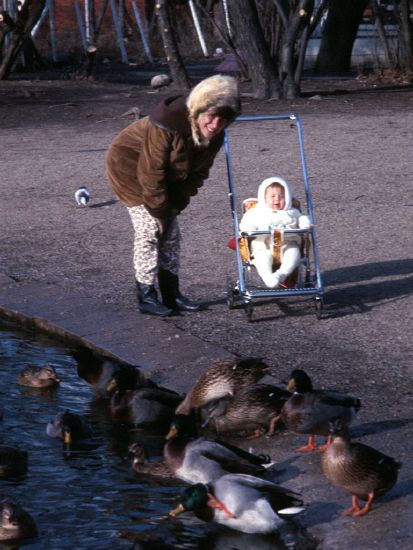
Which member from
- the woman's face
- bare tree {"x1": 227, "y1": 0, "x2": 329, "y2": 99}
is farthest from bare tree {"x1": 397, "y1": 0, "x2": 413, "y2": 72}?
the woman's face

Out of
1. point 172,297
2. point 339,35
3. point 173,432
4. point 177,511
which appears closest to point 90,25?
point 339,35

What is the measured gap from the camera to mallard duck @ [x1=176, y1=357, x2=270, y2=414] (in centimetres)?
635

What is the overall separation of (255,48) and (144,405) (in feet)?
44.3

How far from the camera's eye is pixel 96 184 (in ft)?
42.3

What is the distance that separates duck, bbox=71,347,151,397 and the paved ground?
103mm

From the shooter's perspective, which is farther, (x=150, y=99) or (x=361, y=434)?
(x=150, y=99)

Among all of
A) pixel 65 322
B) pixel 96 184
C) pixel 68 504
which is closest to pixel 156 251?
pixel 65 322

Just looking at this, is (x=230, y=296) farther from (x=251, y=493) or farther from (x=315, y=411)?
(x=251, y=493)

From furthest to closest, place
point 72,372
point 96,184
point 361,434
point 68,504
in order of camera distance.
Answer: point 96,184 < point 72,372 < point 361,434 < point 68,504

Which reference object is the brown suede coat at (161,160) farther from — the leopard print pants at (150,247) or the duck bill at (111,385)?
the duck bill at (111,385)

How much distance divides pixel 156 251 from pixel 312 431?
2.64 metres

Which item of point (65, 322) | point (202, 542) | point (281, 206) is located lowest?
point (202, 542)

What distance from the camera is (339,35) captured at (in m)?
25.0

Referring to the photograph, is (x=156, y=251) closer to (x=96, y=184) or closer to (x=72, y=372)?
(x=72, y=372)
